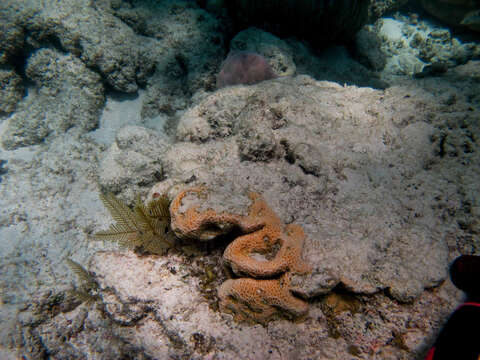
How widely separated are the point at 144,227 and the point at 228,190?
0.89 metres

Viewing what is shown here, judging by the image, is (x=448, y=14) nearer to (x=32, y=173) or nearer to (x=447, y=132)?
(x=447, y=132)

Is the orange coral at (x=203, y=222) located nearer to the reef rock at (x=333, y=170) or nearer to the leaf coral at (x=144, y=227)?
the reef rock at (x=333, y=170)

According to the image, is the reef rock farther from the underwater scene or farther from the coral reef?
the coral reef

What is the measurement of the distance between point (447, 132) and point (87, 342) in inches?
192

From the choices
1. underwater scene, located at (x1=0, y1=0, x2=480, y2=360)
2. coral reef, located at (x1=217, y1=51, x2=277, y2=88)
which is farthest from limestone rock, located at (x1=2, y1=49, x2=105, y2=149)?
coral reef, located at (x1=217, y1=51, x2=277, y2=88)

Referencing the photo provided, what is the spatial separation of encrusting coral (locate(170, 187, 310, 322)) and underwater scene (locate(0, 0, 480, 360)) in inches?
0.6

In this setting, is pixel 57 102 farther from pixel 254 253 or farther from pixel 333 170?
pixel 333 170

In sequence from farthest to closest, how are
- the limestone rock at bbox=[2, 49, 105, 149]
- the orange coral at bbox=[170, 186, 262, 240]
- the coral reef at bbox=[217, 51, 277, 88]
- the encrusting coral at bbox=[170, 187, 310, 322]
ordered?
the limestone rock at bbox=[2, 49, 105, 149]
the coral reef at bbox=[217, 51, 277, 88]
the orange coral at bbox=[170, 186, 262, 240]
the encrusting coral at bbox=[170, 187, 310, 322]

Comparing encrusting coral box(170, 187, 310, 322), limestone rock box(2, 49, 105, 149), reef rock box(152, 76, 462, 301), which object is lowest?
limestone rock box(2, 49, 105, 149)

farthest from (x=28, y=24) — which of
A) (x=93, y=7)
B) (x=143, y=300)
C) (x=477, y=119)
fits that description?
(x=477, y=119)

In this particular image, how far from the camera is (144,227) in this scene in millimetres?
2307

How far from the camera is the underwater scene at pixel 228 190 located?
5.99 feet

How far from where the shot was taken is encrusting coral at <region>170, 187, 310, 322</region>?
180 centimetres

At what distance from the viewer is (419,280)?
5.89 feet
